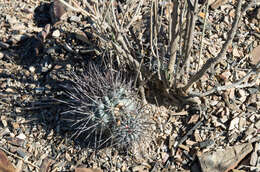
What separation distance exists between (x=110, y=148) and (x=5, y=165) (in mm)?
813

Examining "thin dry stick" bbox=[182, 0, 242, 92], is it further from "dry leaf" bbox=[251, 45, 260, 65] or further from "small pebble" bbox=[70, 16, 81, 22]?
"small pebble" bbox=[70, 16, 81, 22]

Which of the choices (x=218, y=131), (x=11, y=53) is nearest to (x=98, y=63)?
(x=11, y=53)

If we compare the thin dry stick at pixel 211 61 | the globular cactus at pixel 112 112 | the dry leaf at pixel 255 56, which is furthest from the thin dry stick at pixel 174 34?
the dry leaf at pixel 255 56

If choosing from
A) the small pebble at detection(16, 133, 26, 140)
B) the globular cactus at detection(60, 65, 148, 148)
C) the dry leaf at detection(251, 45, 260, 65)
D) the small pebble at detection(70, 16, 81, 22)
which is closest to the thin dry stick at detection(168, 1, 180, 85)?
the globular cactus at detection(60, 65, 148, 148)

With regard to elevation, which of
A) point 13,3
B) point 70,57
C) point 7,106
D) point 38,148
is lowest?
point 38,148

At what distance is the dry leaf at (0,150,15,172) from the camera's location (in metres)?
2.82

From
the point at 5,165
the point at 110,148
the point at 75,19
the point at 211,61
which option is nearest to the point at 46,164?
the point at 5,165

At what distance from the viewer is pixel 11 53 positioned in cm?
344

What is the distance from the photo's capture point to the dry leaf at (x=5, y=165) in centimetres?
282

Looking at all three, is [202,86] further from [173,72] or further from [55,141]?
[55,141]

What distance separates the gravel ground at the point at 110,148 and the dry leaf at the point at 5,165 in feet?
0.23

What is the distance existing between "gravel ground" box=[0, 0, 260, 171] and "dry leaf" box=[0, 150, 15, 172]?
0.23 ft

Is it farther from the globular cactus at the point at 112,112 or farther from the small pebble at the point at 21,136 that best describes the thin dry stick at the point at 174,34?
the small pebble at the point at 21,136

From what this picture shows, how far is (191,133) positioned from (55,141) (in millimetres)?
1092
